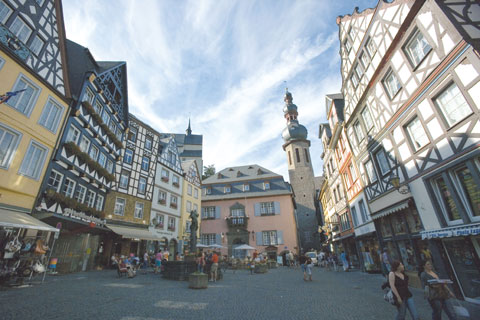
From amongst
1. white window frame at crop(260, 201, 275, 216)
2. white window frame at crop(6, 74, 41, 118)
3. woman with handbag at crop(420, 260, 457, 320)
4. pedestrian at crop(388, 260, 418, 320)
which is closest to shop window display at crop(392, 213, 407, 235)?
woman with handbag at crop(420, 260, 457, 320)

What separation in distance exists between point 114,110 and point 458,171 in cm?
2083

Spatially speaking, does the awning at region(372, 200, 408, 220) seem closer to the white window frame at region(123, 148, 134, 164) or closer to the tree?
the white window frame at region(123, 148, 134, 164)

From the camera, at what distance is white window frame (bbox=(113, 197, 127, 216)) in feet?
60.7

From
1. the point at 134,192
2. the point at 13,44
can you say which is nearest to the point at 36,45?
the point at 13,44

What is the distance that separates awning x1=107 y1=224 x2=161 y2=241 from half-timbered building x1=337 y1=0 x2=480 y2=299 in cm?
1682

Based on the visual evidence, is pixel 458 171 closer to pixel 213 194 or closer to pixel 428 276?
pixel 428 276

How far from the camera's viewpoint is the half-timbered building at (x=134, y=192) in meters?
18.3

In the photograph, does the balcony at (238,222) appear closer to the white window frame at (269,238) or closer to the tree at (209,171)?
the white window frame at (269,238)

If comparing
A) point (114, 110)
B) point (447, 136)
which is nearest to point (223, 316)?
point (447, 136)

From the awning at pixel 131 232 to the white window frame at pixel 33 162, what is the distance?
729 centimetres

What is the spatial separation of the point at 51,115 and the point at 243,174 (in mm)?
26951

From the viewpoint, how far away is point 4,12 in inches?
380

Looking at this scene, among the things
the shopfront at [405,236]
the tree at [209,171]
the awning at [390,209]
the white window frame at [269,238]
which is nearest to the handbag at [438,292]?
the shopfront at [405,236]

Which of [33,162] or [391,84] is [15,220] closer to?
[33,162]
